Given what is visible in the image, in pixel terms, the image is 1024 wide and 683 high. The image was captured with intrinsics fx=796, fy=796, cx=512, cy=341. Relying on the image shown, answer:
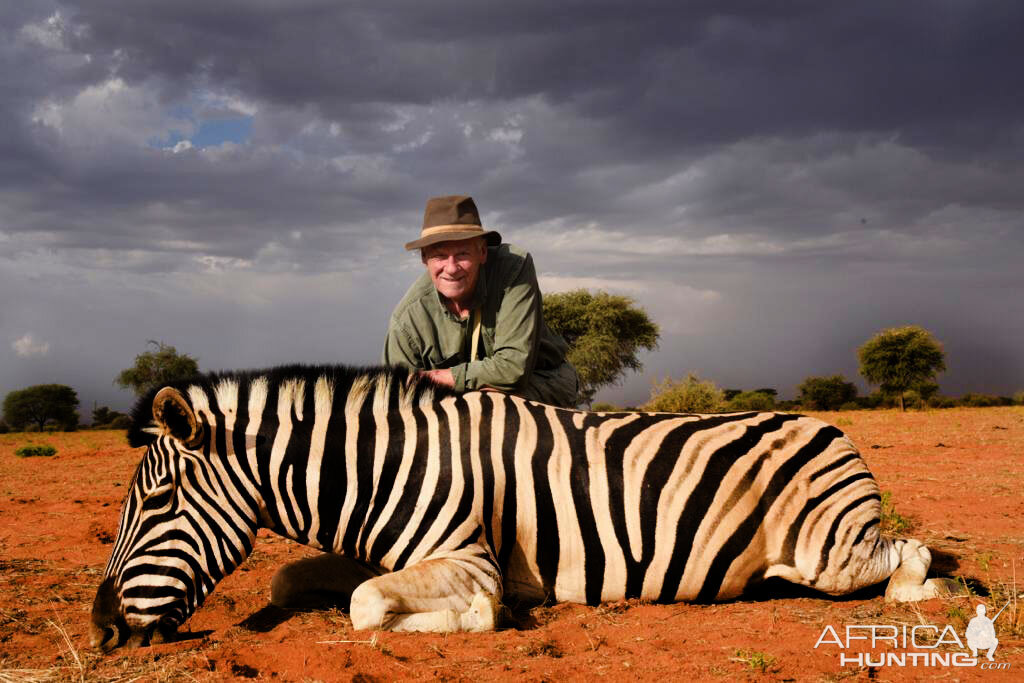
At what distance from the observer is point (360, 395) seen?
4223mm

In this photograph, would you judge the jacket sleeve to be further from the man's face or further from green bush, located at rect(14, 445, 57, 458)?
green bush, located at rect(14, 445, 57, 458)

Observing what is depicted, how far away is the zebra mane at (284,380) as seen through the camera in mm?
3979

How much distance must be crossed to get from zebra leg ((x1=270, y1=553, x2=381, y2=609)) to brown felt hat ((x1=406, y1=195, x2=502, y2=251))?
2.12m

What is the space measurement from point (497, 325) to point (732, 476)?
199cm

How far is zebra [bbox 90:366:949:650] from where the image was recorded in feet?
12.7

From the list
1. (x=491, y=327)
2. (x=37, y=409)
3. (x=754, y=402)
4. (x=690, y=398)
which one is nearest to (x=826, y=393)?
(x=754, y=402)

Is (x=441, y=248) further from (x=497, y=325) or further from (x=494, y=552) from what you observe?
(x=494, y=552)

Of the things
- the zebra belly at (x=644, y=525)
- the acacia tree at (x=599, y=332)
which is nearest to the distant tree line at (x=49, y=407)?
the acacia tree at (x=599, y=332)

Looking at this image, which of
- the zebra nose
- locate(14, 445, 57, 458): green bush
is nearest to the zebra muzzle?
the zebra nose

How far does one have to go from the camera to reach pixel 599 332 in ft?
111

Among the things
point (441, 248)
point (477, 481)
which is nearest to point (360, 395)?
Result: point (477, 481)

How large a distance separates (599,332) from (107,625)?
30.8m

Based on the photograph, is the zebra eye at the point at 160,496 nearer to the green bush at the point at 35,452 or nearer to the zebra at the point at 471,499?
the zebra at the point at 471,499

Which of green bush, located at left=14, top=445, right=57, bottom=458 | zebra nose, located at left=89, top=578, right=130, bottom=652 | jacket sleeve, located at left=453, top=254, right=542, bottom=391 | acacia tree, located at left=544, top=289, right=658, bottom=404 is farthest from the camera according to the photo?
acacia tree, located at left=544, top=289, right=658, bottom=404
